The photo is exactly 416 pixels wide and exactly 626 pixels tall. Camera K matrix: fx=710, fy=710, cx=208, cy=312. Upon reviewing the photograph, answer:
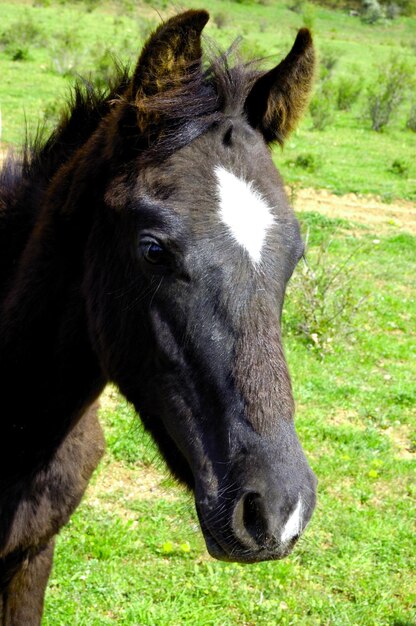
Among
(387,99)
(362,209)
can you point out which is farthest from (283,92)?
(387,99)

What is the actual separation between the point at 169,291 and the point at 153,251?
0.13 metres

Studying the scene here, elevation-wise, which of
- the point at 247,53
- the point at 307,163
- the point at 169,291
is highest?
the point at 247,53

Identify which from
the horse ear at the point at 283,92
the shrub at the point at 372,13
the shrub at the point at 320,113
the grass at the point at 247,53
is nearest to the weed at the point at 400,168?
the grass at the point at 247,53

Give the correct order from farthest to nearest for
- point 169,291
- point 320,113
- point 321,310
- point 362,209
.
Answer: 1. point 320,113
2. point 362,209
3. point 321,310
4. point 169,291

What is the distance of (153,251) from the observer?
86.4 inches

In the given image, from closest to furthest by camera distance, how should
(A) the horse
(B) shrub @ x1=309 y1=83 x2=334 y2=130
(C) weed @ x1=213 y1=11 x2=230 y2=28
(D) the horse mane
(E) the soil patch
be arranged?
(A) the horse → (D) the horse mane → (E) the soil patch → (B) shrub @ x1=309 y1=83 x2=334 y2=130 → (C) weed @ x1=213 y1=11 x2=230 y2=28

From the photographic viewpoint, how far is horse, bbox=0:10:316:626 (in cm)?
204

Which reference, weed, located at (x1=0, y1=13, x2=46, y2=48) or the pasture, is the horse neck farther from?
weed, located at (x1=0, y1=13, x2=46, y2=48)

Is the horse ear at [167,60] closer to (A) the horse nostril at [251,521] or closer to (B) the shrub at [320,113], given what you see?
(A) the horse nostril at [251,521]

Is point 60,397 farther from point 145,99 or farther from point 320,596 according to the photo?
point 320,596

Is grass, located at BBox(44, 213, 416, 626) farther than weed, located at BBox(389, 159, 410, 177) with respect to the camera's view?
No

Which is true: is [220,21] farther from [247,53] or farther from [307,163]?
[247,53]

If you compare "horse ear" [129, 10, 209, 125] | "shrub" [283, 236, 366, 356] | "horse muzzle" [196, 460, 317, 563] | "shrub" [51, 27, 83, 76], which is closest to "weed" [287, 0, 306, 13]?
"shrub" [51, 27, 83, 76]

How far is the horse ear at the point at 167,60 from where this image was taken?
2236 millimetres
